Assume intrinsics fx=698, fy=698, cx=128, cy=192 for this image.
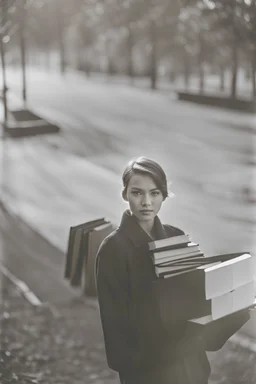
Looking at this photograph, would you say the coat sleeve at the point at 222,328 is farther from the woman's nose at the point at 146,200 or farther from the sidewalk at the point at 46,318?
the sidewalk at the point at 46,318

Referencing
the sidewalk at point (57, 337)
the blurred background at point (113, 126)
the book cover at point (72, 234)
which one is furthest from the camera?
the sidewalk at point (57, 337)

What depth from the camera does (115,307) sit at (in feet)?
12.2

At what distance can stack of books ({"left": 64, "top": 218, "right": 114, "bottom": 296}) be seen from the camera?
394 cm

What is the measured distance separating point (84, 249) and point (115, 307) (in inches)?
17.7

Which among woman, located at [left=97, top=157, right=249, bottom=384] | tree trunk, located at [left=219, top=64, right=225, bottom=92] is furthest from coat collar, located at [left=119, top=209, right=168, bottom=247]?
tree trunk, located at [left=219, top=64, right=225, bottom=92]

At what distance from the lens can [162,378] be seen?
3861 millimetres

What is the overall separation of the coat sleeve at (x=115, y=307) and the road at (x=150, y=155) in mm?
9776

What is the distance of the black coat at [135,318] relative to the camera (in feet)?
12.0

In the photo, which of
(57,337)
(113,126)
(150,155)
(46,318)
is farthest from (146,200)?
(113,126)

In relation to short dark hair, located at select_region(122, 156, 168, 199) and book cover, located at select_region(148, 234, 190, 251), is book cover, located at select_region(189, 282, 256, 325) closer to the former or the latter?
book cover, located at select_region(148, 234, 190, 251)

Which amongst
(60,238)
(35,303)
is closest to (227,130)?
(60,238)

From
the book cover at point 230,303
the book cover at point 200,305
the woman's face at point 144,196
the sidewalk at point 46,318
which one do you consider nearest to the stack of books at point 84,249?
the woman's face at point 144,196

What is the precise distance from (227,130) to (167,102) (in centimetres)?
256

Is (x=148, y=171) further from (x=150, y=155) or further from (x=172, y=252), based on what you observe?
(x=150, y=155)
